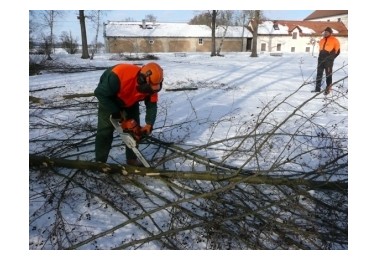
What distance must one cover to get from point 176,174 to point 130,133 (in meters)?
0.73

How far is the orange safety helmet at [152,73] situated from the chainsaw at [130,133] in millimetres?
544

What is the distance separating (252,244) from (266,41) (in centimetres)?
3693

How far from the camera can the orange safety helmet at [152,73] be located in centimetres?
295

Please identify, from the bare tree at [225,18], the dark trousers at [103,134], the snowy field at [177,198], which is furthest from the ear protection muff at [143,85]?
the bare tree at [225,18]

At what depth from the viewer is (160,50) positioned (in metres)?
35.8

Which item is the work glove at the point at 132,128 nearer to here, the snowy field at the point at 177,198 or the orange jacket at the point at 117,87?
the orange jacket at the point at 117,87

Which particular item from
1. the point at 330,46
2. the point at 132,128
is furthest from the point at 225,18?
the point at 132,128

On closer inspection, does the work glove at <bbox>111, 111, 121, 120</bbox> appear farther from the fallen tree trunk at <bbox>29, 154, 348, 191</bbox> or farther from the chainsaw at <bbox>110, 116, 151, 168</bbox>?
the fallen tree trunk at <bbox>29, 154, 348, 191</bbox>

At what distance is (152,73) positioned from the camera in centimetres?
295

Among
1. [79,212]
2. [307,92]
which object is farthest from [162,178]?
[307,92]

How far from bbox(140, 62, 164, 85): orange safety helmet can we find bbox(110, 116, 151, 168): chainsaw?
0.54m

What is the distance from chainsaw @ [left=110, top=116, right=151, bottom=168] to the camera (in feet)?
10.5

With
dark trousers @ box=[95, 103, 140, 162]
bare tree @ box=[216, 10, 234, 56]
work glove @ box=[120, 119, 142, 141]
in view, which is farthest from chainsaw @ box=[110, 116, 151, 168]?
bare tree @ box=[216, 10, 234, 56]

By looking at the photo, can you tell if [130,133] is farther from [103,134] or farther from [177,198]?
[177,198]
